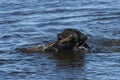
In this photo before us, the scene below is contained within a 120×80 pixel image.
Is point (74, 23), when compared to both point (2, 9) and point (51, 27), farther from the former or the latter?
point (2, 9)

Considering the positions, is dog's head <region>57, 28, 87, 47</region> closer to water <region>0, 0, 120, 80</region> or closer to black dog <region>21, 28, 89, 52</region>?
black dog <region>21, 28, 89, 52</region>

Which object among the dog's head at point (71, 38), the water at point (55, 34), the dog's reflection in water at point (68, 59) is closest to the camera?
the water at point (55, 34)

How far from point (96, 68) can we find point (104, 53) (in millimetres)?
1385

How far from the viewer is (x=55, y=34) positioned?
565 inches

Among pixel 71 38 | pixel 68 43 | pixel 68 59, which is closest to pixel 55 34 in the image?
pixel 68 43

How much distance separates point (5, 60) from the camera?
38.6 feet

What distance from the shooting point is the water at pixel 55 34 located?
10664mm

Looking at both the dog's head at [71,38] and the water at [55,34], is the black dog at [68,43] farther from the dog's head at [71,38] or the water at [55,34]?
the water at [55,34]

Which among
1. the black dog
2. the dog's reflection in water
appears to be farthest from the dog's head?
the dog's reflection in water

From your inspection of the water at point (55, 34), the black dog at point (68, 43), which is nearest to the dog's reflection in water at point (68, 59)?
the water at point (55, 34)

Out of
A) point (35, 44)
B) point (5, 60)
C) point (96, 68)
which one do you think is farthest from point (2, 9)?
point (96, 68)

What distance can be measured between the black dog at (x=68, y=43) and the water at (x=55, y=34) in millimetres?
219

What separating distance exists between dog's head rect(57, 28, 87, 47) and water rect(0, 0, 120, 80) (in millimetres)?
277

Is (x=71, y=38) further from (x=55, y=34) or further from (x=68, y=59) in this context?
(x=55, y=34)
